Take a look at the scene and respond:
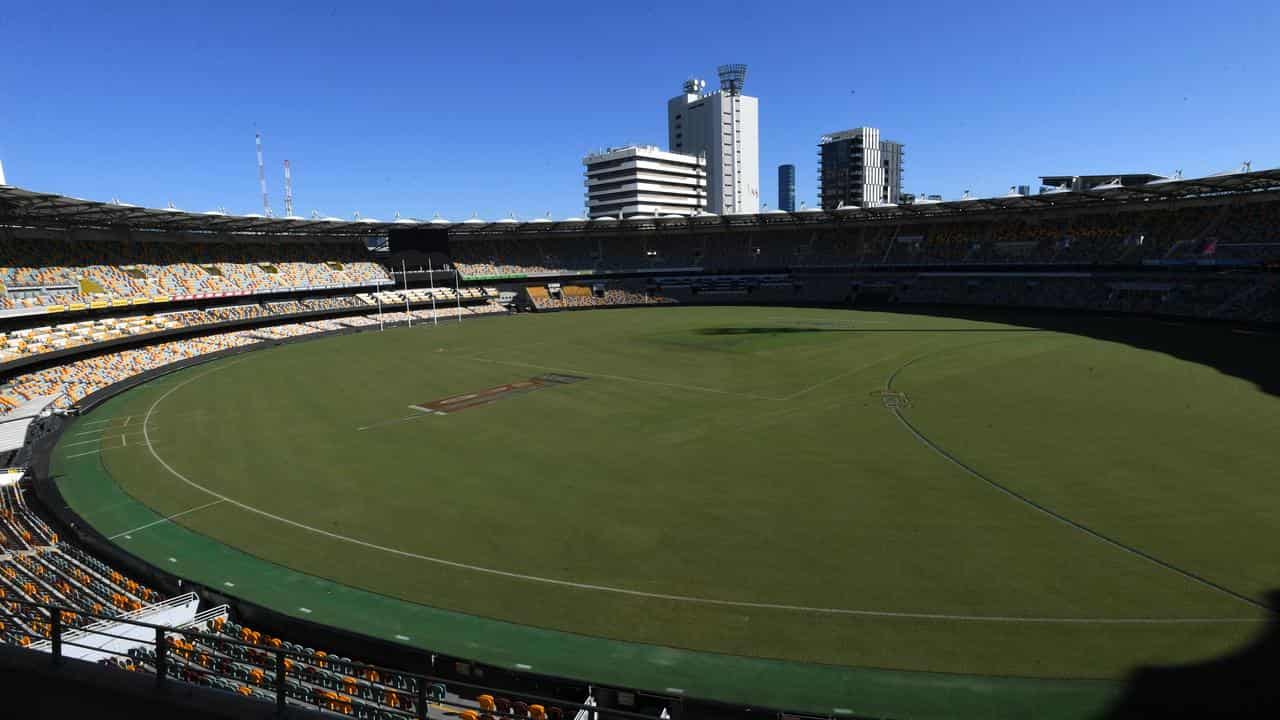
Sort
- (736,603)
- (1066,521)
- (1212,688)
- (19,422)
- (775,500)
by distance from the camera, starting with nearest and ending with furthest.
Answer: (1212,688), (736,603), (1066,521), (775,500), (19,422)

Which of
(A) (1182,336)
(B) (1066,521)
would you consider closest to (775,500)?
(B) (1066,521)

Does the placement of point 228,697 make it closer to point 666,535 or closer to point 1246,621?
point 666,535

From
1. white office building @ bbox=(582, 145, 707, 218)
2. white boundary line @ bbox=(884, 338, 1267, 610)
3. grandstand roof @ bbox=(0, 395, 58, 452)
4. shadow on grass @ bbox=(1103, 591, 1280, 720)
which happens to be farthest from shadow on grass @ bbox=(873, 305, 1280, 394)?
white office building @ bbox=(582, 145, 707, 218)

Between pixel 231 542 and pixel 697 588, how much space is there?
14545 millimetres

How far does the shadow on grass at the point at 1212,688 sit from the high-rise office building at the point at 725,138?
16616cm

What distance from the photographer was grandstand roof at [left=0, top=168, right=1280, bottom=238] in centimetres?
5362

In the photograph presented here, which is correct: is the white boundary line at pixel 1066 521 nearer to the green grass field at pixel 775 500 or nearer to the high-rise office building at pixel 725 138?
the green grass field at pixel 775 500

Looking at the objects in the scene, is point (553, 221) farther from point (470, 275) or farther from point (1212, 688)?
point (1212, 688)

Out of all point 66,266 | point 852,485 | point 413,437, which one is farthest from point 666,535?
point 66,266

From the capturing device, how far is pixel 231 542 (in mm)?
21000

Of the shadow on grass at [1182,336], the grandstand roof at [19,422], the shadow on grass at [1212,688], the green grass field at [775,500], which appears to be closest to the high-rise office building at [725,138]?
the shadow on grass at [1182,336]

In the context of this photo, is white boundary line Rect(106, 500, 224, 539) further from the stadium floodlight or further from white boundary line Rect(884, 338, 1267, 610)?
the stadium floodlight

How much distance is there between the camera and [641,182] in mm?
154625

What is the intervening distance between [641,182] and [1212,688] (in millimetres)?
149740
